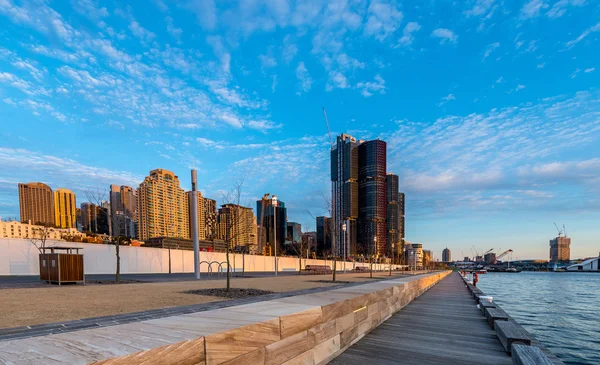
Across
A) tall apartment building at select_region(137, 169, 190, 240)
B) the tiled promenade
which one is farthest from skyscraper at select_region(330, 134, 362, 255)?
the tiled promenade

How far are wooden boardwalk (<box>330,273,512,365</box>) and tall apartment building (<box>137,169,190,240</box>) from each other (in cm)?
3245

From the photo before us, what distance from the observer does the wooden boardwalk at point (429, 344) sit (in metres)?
4.33

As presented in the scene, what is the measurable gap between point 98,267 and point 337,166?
188ft

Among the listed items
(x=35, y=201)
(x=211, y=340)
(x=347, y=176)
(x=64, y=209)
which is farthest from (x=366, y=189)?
(x=211, y=340)

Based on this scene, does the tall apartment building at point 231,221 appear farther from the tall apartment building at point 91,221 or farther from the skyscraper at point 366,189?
the skyscraper at point 366,189

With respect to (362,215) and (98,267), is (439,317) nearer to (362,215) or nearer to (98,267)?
(98,267)

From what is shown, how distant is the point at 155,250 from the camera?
23.0 m

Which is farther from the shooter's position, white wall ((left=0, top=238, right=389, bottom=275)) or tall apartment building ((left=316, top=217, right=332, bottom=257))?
tall apartment building ((left=316, top=217, right=332, bottom=257))

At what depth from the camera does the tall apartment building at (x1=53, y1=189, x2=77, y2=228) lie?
33.3 metres

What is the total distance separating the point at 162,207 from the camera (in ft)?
117

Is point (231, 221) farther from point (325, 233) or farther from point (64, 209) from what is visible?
point (64, 209)

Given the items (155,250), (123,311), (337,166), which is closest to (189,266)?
(155,250)

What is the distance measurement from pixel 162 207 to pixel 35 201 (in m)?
13.9

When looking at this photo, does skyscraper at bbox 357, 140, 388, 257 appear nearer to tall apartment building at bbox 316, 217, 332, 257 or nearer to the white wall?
tall apartment building at bbox 316, 217, 332, 257
